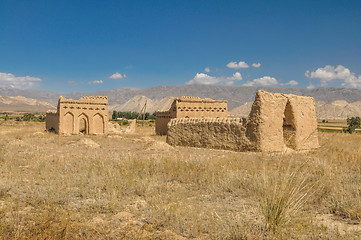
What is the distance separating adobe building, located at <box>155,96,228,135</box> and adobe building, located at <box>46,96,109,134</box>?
468cm

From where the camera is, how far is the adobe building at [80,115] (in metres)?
19.6

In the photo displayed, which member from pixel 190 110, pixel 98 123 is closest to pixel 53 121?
pixel 98 123

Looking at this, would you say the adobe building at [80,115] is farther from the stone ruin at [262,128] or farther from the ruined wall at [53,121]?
the stone ruin at [262,128]

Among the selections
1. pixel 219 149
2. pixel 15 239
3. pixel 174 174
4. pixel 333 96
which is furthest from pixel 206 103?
pixel 333 96

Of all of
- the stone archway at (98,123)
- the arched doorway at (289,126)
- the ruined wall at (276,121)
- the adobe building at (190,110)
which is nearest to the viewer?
the ruined wall at (276,121)

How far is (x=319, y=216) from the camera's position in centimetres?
387

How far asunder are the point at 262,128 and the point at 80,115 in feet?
50.7

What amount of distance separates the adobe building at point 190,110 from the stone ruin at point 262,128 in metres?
6.93

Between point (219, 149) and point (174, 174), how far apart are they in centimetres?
539

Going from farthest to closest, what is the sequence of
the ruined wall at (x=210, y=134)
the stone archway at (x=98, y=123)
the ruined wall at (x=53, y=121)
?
the stone archway at (x=98, y=123), the ruined wall at (x=53, y=121), the ruined wall at (x=210, y=134)

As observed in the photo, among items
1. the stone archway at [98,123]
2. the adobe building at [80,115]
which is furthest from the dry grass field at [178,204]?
the stone archway at [98,123]

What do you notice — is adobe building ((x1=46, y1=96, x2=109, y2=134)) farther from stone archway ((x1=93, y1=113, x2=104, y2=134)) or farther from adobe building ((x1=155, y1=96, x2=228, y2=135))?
adobe building ((x1=155, y1=96, x2=228, y2=135))

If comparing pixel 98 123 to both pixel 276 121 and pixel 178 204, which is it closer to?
pixel 276 121

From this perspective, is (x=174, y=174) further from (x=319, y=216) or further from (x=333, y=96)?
(x=333, y=96)
